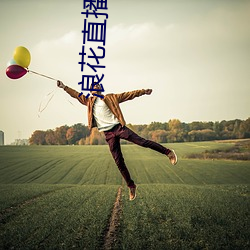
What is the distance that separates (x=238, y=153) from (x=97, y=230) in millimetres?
28160

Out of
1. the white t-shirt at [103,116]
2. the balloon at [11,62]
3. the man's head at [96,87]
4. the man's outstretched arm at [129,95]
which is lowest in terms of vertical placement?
the white t-shirt at [103,116]

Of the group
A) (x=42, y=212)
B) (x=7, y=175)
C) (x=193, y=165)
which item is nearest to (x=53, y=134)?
(x=7, y=175)

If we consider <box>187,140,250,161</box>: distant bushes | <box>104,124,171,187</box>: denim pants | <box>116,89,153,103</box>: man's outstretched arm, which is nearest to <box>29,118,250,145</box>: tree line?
<box>187,140,250,161</box>: distant bushes

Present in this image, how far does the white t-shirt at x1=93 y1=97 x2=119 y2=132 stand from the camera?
5199mm

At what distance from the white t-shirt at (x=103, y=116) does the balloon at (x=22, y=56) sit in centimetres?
181

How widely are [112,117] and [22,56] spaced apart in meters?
2.31

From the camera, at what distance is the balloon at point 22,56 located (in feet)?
19.1

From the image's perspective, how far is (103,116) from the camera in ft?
17.2

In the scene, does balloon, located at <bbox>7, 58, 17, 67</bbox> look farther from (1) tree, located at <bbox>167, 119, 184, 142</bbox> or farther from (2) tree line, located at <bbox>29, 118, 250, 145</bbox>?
(1) tree, located at <bbox>167, 119, 184, 142</bbox>

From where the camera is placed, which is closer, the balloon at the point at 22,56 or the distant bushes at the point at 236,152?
the balloon at the point at 22,56

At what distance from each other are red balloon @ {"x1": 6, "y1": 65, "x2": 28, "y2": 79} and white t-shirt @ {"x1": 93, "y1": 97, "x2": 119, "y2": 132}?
5.82ft

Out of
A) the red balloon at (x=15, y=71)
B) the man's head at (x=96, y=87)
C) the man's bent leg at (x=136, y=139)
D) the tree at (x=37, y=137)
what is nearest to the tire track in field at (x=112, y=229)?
the man's bent leg at (x=136, y=139)

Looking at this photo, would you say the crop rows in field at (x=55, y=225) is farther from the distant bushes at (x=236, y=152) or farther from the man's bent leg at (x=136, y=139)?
the distant bushes at (x=236, y=152)

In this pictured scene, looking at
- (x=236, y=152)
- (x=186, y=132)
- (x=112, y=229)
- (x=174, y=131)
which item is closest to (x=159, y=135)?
(x=174, y=131)
